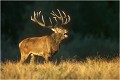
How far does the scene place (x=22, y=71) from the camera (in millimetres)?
13789

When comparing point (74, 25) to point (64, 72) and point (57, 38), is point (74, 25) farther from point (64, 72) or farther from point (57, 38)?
point (64, 72)

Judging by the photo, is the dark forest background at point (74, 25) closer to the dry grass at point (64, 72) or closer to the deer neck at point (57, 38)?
the deer neck at point (57, 38)

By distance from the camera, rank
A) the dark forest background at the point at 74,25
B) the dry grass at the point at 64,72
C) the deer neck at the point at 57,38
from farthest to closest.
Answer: the dark forest background at the point at 74,25
the deer neck at the point at 57,38
the dry grass at the point at 64,72

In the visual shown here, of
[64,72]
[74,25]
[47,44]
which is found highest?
[74,25]

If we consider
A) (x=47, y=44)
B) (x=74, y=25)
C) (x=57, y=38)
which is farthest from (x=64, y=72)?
(x=74, y=25)

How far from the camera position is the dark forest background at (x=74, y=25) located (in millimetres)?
28873

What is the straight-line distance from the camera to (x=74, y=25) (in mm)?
36969

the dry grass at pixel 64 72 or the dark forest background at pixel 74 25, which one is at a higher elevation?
the dark forest background at pixel 74 25

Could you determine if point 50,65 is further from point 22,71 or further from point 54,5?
point 54,5

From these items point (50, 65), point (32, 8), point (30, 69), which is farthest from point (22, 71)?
point (32, 8)

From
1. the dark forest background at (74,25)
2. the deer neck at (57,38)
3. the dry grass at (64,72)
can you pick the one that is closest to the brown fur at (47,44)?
the deer neck at (57,38)

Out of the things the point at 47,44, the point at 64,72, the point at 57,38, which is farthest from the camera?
the point at 57,38

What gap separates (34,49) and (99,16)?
1841cm

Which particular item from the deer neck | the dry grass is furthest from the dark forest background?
the dry grass
